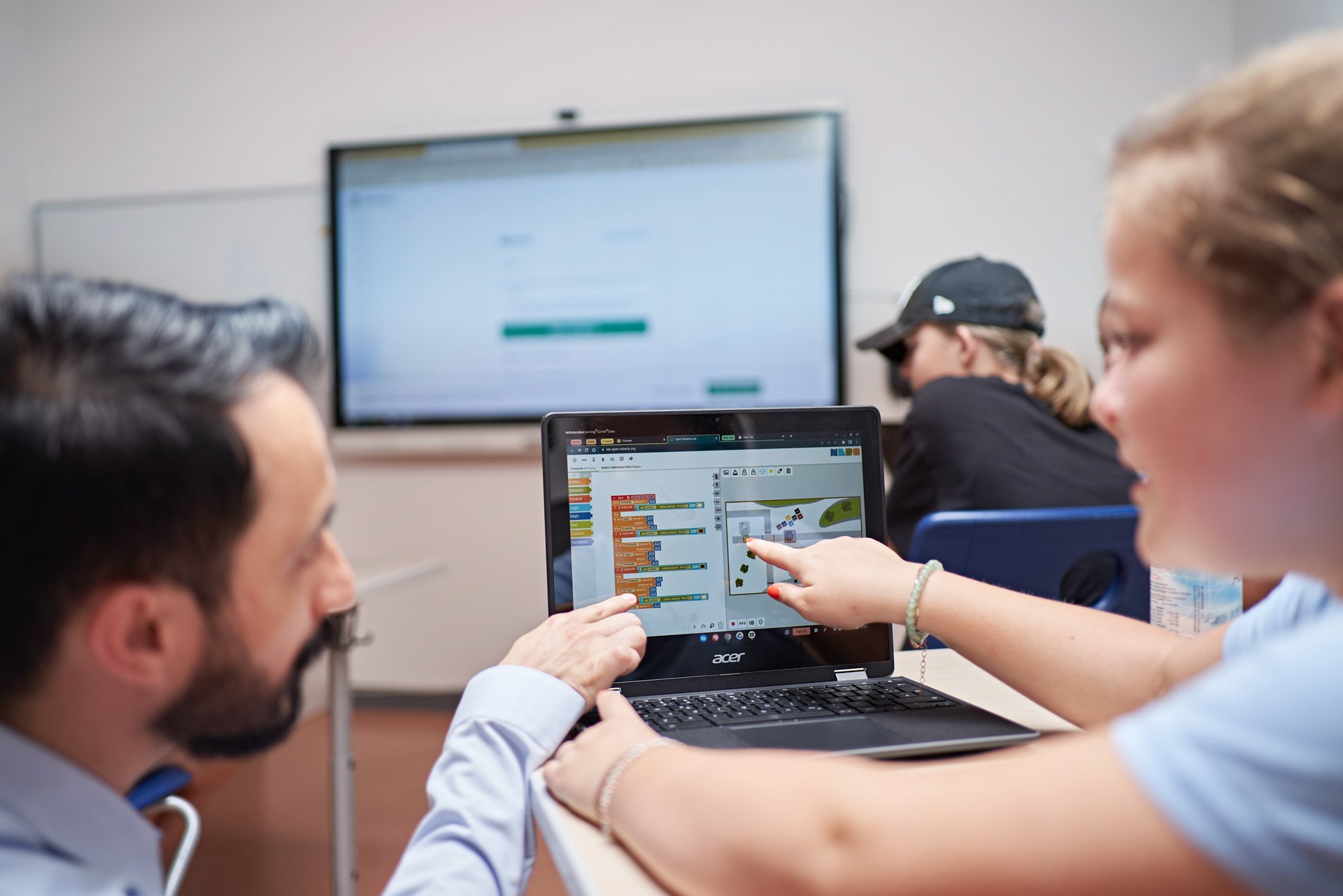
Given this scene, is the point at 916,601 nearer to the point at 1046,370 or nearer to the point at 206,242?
the point at 1046,370

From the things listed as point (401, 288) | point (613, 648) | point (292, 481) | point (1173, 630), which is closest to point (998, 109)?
point (401, 288)

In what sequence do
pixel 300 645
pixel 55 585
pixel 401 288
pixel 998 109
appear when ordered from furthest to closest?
pixel 401 288, pixel 998 109, pixel 300 645, pixel 55 585

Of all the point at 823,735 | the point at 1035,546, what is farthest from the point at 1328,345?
the point at 1035,546

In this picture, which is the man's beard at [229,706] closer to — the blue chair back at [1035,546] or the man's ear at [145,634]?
the man's ear at [145,634]

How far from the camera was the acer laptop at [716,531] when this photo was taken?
973 millimetres

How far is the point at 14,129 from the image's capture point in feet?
11.6

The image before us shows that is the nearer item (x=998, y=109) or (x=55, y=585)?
(x=55, y=585)

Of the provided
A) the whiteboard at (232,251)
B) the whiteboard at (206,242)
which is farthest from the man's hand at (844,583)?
the whiteboard at (206,242)

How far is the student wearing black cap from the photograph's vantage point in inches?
68.1

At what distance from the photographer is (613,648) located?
864mm

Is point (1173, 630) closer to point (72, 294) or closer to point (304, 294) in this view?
point (72, 294)

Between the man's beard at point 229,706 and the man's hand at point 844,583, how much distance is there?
1.59 feet

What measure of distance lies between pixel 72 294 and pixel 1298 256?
0.62m

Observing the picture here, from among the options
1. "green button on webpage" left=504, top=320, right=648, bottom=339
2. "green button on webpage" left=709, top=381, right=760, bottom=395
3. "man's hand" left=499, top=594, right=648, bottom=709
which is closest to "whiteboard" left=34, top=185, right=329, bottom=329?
"green button on webpage" left=504, top=320, right=648, bottom=339
